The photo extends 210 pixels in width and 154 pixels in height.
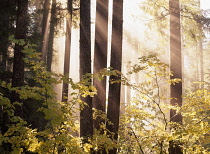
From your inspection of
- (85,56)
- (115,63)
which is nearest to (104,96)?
(115,63)

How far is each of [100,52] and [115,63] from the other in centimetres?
75

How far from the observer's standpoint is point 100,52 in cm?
755

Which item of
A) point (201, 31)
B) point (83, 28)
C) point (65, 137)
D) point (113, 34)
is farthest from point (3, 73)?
point (201, 31)

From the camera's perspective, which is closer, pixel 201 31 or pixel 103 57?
pixel 103 57

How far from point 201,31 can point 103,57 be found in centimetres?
566

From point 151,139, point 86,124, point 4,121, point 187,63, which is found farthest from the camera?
point 187,63

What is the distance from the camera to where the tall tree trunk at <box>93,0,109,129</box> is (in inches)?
290

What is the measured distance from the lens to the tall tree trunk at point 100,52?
24.2 ft

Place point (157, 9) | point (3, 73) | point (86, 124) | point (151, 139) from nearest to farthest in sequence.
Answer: point (151, 139), point (86, 124), point (3, 73), point (157, 9)

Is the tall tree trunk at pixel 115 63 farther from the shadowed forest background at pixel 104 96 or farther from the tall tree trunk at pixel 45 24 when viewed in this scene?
the tall tree trunk at pixel 45 24

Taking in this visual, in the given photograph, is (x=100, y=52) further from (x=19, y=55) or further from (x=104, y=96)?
(x=19, y=55)

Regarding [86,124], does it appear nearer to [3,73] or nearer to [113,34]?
[113,34]

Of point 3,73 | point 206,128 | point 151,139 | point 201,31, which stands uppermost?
point 201,31

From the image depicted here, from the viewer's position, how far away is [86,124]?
6887mm
